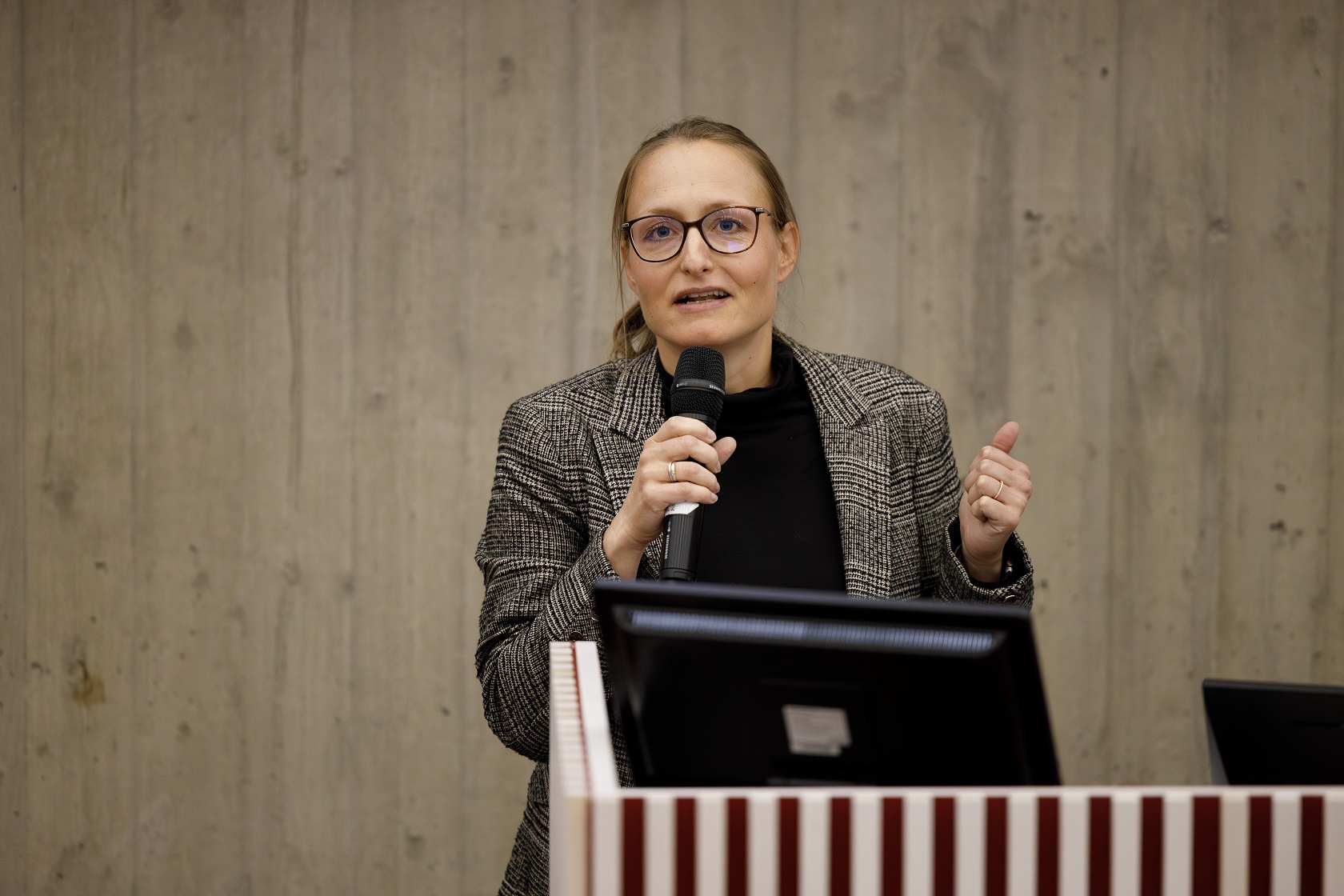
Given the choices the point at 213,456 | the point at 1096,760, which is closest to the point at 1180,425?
the point at 1096,760

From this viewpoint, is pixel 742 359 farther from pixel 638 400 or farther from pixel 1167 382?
pixel 1167 382

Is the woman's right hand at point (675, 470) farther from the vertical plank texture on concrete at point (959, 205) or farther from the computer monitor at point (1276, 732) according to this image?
the vertical plank texture on concrete at point (959, 205)

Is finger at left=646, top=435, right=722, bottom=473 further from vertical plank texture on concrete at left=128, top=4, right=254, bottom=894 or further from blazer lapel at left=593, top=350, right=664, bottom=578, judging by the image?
vertical plank texture on concrete at left=128, top=4, right=254, bottom=894

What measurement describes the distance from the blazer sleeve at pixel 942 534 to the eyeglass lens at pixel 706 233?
388mm

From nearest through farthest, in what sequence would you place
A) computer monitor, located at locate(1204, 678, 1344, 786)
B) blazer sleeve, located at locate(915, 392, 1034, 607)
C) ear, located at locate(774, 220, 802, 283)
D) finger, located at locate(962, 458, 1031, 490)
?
computer monitor, located at locate(1204, 678, 1344, 786)
finger, located at locate(962, 458, 1031, 490)
blazer sleeve, located at locate(915, 392, 1034, 607)
ear, located at locate(774, 220, 802, 283)

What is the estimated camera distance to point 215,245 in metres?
2.55

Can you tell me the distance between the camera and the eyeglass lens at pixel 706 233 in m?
1.46

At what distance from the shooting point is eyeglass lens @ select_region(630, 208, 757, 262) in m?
1.46

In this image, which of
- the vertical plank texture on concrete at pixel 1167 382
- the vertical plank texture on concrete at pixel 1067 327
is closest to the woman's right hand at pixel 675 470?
the vertical plank texture on concrete at pixel 1067 327

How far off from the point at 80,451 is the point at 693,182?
1.78m

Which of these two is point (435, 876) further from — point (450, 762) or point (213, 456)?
point (213, 456)

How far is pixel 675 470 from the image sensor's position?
1.10 metres

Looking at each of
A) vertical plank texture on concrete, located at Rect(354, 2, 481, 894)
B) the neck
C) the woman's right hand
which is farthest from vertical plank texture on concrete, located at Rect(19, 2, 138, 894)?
the woman's right hand

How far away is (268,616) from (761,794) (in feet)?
6.94
